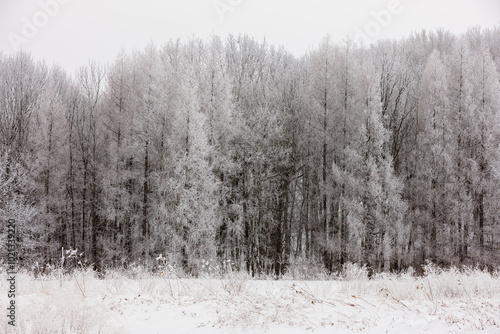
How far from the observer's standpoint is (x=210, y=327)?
6379 mm

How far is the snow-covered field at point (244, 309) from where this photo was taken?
5.98 meters

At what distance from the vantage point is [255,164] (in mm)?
23516

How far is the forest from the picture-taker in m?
20.1

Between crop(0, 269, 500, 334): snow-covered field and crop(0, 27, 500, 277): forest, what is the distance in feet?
34.4

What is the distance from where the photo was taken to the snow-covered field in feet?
19.6

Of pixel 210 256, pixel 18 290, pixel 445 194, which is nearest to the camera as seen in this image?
pixel 18 290

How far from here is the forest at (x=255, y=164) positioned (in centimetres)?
2014

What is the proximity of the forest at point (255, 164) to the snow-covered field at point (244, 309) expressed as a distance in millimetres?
10475

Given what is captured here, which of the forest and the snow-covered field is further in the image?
the forest

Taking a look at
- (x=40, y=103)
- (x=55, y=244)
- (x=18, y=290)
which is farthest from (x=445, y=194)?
(x=40, y=103)

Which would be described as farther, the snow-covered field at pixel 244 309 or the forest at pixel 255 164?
the forest at pixel 255 164

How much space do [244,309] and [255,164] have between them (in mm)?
16754

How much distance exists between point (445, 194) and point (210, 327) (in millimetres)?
18952

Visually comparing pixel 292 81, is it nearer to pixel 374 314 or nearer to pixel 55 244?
pixel 55 244
